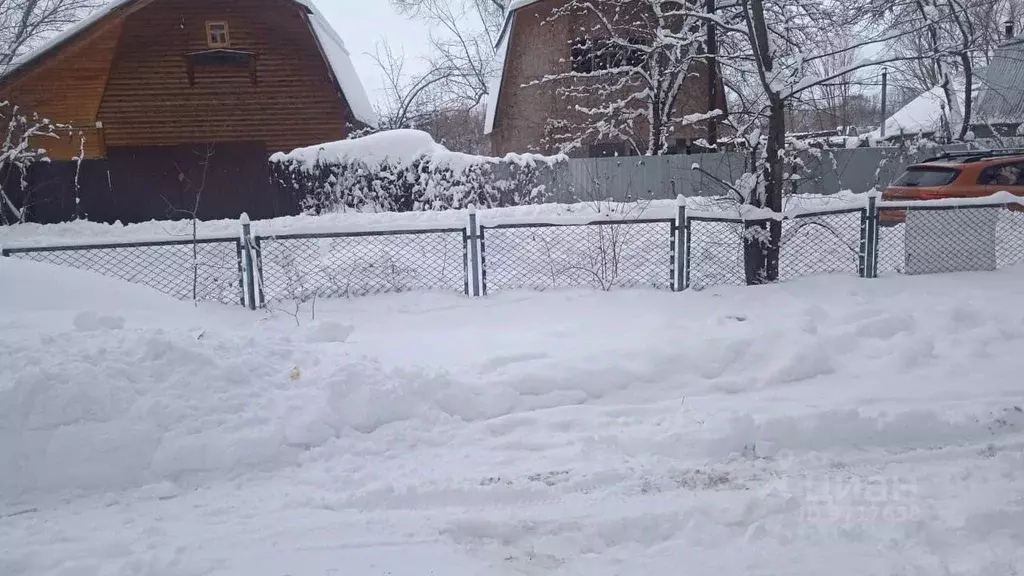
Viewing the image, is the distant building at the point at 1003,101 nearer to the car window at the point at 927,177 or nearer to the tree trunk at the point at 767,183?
the car window at the point at 927,177

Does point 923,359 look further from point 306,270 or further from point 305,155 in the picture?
point 305,155

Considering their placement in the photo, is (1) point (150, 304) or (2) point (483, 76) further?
(2) point (483, 76)

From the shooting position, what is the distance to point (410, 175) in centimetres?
1353

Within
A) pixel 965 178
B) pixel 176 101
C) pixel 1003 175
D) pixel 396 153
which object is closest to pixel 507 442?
pixel 396 153

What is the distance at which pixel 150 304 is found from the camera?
607 centimetres

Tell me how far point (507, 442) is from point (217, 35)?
1765 centimetres

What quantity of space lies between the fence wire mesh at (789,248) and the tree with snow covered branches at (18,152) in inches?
606

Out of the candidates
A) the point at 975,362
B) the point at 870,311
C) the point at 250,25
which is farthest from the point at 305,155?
the point at 975,362

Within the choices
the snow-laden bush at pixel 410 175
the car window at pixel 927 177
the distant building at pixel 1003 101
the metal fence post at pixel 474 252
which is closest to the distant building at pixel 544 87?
the snow-laden bush at pixel 410 175

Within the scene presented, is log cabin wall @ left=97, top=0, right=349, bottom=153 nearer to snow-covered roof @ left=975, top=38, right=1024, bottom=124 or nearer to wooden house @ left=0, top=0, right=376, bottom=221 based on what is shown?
wooden house @ left=0, top=0, right=376, bottom=221

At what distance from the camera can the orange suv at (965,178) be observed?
1091 cm

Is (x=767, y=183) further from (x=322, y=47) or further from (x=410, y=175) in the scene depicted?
(x=322, y=47)

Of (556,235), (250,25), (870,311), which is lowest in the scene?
(870,311)

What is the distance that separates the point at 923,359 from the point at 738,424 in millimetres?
2035
